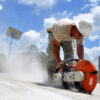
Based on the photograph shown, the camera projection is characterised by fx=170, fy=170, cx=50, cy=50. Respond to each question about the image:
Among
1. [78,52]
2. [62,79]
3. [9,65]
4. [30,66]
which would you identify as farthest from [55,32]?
[9,65]

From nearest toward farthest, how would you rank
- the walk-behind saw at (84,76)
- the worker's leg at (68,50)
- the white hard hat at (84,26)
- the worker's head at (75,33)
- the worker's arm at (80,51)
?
1. the walk-behind saw at (84,76)
2. the white hard hat at (84,26)
3. the worker's head at (75,33)
4. the worker's arm at (80,51)
5. the worker's leg at (68,50)

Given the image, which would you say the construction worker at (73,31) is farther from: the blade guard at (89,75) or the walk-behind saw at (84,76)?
the blade guard at (89,75)

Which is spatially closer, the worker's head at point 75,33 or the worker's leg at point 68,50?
the worker's head at point 75,33

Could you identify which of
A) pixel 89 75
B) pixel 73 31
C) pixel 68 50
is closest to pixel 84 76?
pixel 89 75

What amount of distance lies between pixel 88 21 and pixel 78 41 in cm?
65

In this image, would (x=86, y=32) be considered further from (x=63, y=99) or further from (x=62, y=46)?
(x=63, y=99)

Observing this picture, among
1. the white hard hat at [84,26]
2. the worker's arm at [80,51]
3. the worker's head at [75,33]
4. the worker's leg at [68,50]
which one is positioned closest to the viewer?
the white hard hat at [84,26]

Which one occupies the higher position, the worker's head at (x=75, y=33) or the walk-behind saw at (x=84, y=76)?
the worker's head at (x=75, y=33)

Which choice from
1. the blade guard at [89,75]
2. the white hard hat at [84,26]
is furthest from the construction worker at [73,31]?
the blade guard at [89,75]

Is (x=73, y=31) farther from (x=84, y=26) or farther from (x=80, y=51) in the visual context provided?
(x=80, y=51)

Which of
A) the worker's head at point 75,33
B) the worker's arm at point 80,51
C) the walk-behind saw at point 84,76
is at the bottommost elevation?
the walk-behind saw at point 84,76

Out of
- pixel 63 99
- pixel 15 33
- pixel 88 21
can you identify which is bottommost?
pixel 63 99

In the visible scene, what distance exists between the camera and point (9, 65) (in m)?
11.5

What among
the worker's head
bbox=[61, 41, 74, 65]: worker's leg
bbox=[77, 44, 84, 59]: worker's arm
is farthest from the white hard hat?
bbox=[61, 41, 74, 65]: worker's leg
